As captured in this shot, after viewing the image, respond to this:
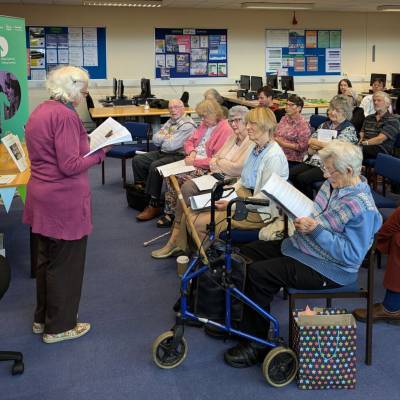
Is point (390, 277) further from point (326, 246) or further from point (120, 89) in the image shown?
point (120, 89)

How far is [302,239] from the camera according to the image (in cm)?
261

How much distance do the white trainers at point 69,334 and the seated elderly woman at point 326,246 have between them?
2.78 ft

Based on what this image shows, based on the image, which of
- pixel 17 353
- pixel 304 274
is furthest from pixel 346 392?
pixel 17 353

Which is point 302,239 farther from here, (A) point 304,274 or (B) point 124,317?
(B) point 124,317

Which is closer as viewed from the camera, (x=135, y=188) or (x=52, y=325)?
(x=52, y=325)

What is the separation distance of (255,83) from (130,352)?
761 cm

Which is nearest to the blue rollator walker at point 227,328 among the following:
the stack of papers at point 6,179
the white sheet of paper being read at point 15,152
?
the stack of papers at point 6,179

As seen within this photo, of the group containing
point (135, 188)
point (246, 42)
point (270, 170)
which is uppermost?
point (246, 42)

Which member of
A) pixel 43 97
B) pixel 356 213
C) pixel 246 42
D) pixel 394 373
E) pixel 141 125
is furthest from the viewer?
pixel 246 42

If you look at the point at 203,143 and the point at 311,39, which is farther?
the point at 311,39

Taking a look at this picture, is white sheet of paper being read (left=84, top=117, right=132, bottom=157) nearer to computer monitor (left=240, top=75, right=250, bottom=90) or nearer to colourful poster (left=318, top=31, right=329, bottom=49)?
computer monitor (left=240, top=75, right=250, bottom=90)

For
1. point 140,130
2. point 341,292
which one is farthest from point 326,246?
point 140,130

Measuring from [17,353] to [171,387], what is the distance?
0.78 metres

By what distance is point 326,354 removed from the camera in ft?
8.02
